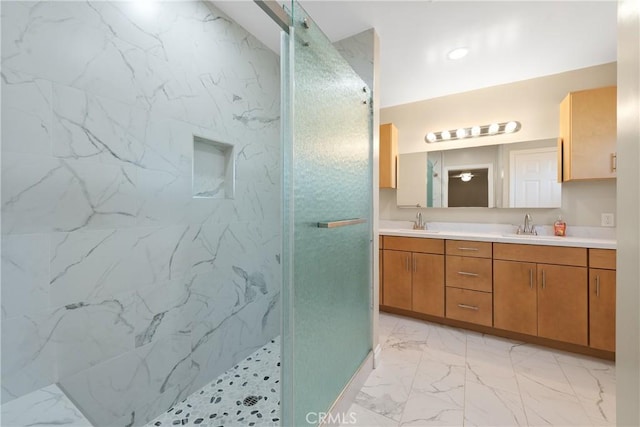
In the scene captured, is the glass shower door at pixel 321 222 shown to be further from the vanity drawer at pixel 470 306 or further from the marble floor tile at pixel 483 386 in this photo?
the vanity drawer at pixel 470 306

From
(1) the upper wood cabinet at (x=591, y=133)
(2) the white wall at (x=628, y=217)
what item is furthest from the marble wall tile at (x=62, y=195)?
(1) the upper wood cabinet at (x=591, y=133)

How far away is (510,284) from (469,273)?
29cm

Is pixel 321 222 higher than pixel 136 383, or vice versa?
pixel 321 222

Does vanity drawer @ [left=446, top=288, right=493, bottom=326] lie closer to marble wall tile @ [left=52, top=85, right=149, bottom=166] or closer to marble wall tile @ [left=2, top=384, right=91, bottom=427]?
marble wall tile @ [left=2, top=384, right=91, bottom=427]

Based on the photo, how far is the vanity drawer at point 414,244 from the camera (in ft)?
7.71

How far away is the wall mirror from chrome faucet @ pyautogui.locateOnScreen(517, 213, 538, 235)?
12 centimetres

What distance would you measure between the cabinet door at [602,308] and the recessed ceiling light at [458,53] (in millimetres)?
1866

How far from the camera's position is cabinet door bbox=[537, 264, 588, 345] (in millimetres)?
1836

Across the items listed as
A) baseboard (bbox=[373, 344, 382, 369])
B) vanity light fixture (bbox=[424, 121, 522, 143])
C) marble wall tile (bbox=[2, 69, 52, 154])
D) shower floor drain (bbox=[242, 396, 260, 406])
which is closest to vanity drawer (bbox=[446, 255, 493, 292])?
baseboard (bbox=[373, 344, 382, 369])

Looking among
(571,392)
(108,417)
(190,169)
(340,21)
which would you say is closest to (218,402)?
(108,417)

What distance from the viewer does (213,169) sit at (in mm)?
1806

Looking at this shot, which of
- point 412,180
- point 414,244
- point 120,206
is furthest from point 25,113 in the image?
point 412,180

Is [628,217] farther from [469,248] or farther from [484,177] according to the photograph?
[484,177]

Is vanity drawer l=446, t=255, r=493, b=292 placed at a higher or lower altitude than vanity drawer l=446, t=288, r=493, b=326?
higher
